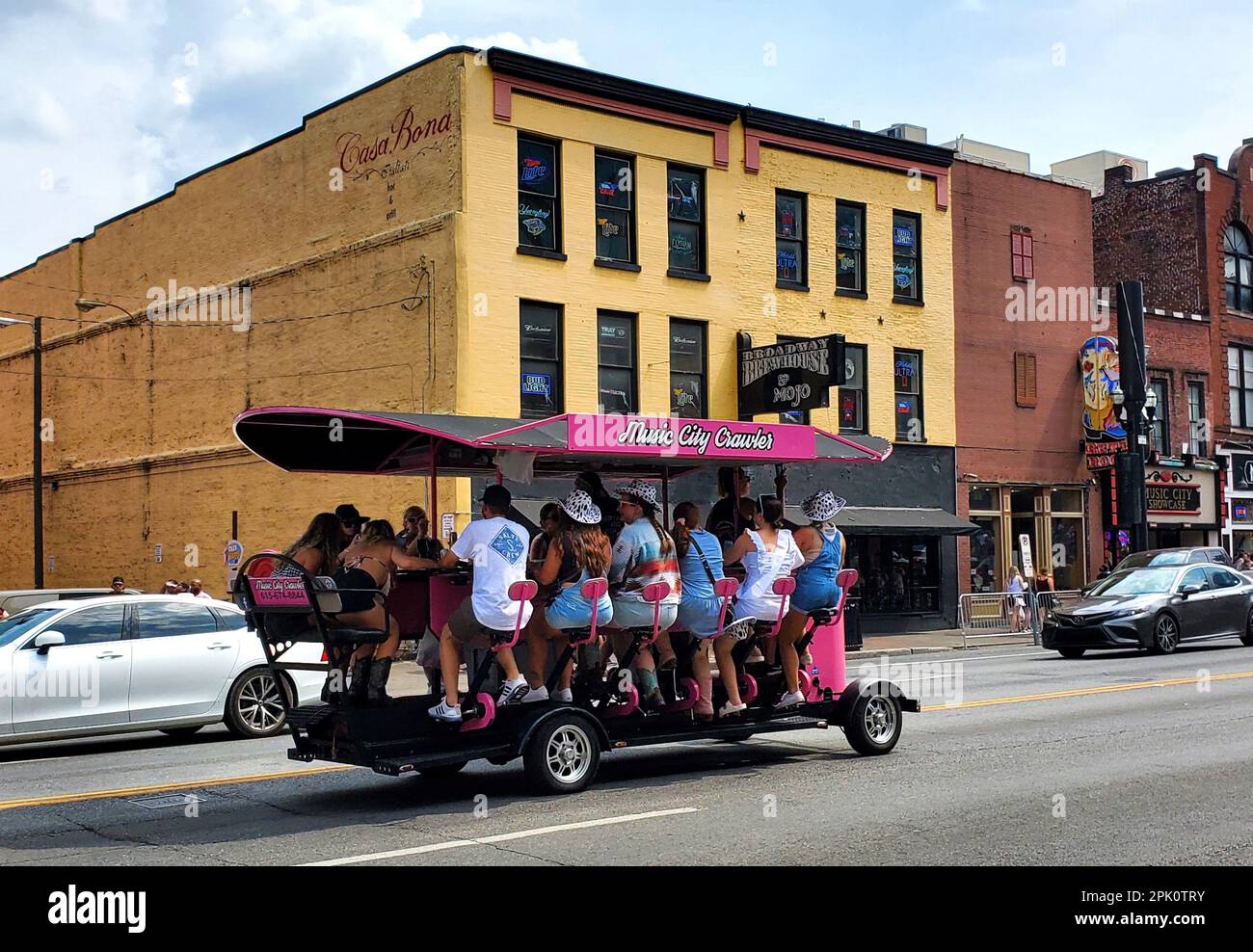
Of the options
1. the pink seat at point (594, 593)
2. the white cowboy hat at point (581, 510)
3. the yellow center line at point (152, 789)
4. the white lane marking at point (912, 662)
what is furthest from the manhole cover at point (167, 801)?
the white lane marking at point (912, 662)

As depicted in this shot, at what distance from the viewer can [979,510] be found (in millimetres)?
33656

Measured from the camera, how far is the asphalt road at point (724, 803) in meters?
7.64

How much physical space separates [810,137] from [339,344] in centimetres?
1165

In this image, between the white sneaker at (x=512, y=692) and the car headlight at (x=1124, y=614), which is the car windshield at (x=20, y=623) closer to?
the white sneaker at (x=512, y=692)

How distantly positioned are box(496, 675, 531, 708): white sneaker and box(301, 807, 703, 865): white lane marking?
3.99 ft

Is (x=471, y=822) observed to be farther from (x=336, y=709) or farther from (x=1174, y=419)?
(x=1174, y=419)

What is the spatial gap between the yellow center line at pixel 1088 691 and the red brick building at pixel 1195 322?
68.7ft

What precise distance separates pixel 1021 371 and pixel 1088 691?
1963 centimetres

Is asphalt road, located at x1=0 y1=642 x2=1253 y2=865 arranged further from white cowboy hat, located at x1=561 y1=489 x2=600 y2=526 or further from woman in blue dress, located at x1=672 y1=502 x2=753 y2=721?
white cowboy hat, located at x1=561 y1=489 x2=600 y2=526

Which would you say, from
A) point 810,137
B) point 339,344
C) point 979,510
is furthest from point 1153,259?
point 339,344

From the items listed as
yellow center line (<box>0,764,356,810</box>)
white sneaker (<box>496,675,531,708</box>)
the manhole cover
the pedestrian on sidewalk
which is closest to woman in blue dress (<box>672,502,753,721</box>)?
white sneaker (<box>496,675,531,708</box>)

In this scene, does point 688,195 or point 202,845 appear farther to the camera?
point 688,195

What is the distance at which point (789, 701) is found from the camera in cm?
1077

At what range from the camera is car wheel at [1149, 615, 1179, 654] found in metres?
22.2
